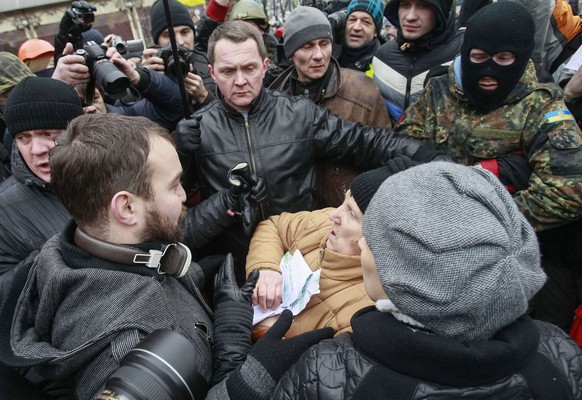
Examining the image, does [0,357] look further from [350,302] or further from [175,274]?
[350,302]

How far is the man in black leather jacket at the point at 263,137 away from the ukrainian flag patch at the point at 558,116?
56cm

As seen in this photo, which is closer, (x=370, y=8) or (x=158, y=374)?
(x=158, y=374)

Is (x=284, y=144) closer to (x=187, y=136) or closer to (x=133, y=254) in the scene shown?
(x=187, y=136)

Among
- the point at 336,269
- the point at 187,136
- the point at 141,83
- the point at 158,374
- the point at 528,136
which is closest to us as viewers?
the point at 158,374

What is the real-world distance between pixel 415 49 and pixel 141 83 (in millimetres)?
1900

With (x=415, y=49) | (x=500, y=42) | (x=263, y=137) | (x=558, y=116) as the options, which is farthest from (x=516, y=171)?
(x=263, y=137)

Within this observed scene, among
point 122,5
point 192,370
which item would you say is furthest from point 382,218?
point 122,5

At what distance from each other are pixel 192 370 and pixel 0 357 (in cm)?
63

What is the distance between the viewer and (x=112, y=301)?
Answer: 1.23m

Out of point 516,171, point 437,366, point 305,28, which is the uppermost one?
point 305,28

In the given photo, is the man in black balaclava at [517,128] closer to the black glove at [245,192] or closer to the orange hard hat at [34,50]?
the black glove at [245,192]

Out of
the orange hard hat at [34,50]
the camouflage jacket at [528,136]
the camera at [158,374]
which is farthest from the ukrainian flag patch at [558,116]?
the orange hard hat at [34,50]

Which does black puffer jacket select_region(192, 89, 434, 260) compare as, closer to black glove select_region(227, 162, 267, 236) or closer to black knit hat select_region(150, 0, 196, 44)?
black glove select_region(227, 162, 267, 236)

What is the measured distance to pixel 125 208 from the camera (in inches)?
53.8
